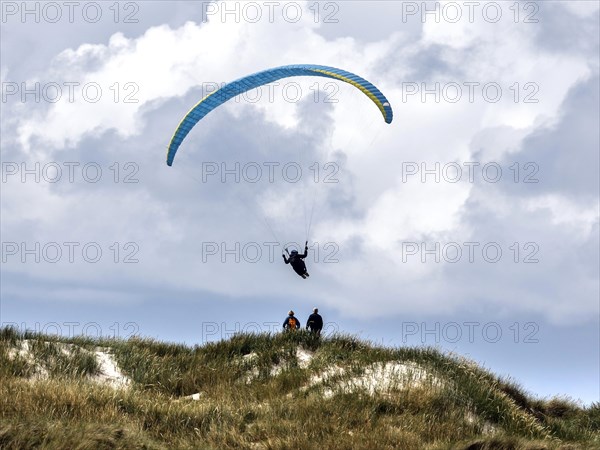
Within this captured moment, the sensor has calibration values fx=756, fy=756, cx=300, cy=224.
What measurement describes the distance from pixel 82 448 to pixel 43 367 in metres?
6.96

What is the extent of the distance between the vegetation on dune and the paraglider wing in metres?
6.77

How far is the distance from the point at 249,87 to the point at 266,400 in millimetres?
10353

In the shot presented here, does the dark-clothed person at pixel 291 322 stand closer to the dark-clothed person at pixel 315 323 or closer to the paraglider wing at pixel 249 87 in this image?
the dark-clothed person at pixel 315 323

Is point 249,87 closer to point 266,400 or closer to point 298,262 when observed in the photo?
point 298,262

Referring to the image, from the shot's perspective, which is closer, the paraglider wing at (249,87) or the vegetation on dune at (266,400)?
the vegetation on dune at (266,400)

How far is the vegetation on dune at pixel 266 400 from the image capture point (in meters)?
15.0

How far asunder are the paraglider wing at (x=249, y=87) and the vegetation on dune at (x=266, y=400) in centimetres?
677

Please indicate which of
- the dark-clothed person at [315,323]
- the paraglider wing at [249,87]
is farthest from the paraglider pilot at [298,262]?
the paraglider wing at [249,87]

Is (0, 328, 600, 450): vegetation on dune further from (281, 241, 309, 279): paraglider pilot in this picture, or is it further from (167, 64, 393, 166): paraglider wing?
(167, 64, 393, 166): paraglider wing

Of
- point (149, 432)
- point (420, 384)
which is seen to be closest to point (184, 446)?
point (149, 432)

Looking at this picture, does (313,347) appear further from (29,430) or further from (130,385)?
(29,430)

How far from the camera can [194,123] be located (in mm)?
24328

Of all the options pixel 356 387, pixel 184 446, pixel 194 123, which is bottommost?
pixel 184 446

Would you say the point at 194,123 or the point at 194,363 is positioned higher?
the point at 194,123
